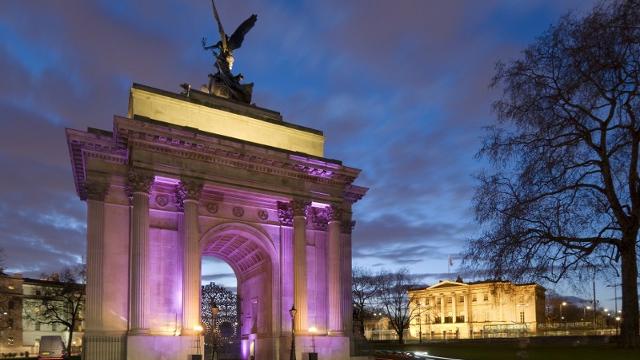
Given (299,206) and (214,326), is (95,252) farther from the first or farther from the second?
(299,206)

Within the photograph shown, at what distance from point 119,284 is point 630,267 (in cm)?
2341

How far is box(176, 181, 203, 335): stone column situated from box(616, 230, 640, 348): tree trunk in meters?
20.0

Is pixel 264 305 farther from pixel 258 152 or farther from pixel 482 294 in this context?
pixel 482 294

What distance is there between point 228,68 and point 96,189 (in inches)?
554

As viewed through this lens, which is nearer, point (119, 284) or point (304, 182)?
point (119, 284)

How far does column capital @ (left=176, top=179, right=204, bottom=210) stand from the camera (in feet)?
108

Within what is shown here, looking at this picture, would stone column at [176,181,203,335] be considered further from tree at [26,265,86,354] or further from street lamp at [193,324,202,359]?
tree at [26,265,86,354]

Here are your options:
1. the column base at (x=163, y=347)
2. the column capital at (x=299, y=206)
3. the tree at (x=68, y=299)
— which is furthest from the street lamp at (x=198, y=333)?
the tree at (x=68, y=299)

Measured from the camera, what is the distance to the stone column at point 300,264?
35438 mm

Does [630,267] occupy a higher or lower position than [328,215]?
lower

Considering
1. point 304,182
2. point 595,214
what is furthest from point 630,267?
point 304,182

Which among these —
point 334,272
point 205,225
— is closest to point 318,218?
point 334,272

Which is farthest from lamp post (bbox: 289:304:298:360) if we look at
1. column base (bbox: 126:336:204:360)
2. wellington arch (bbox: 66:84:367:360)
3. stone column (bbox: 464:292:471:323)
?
stone column (bbox: 464:292:471:323)

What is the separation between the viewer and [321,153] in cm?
4162
